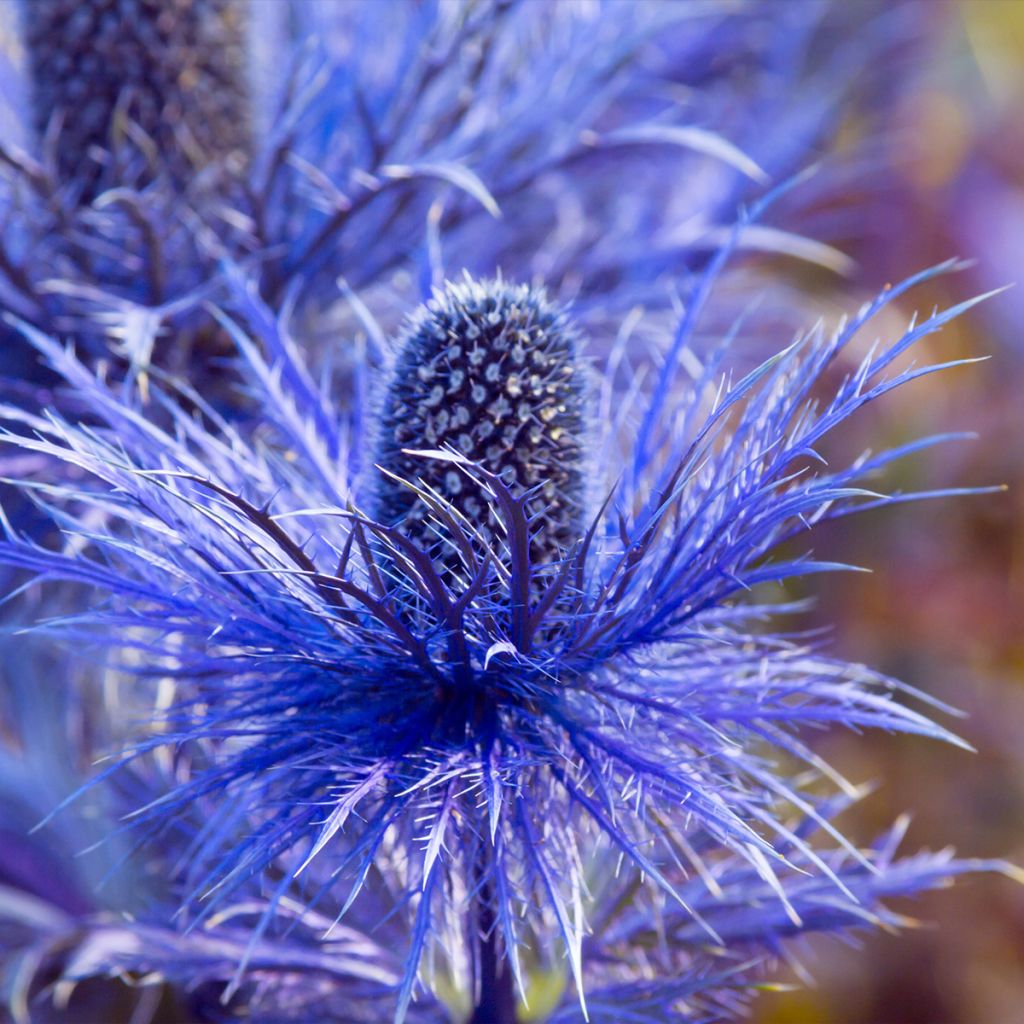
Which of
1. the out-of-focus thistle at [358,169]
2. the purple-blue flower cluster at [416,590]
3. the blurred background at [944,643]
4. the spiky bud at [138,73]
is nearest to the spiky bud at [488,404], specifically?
the purple-blue flower cluster at [416,590]

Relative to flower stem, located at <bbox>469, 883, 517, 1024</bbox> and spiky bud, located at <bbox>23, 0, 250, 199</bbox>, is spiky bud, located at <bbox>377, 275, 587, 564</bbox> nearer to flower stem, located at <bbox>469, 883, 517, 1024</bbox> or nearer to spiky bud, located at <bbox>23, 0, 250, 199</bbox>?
flower stem, located at <bbox>469, 883, 517, 1024</bbox>

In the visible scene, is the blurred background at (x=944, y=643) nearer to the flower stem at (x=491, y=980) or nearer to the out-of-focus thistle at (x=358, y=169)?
the out-of-focus thistle at (x=358, y=169)

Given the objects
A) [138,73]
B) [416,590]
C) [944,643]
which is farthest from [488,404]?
[944,643]

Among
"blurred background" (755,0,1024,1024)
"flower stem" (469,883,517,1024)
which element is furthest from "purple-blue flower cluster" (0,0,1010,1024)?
"blurred background" (755,0,1024,1024)

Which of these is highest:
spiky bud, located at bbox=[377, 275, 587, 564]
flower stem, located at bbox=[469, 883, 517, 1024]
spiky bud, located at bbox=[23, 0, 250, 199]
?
spiky bud, located at bbox=[23, 0, 250, 199]

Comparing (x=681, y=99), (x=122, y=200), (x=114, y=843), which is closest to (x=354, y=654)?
(x=122, y=200)

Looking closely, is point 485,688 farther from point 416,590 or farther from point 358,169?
point 358,169

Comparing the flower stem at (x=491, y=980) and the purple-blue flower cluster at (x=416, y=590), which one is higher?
the purple-blue flower cluster at (x=416, y=590)

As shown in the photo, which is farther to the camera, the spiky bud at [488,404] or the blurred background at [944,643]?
the blurred background at [944,643]
